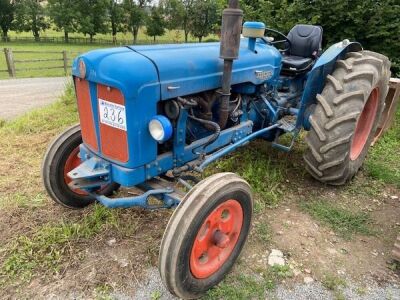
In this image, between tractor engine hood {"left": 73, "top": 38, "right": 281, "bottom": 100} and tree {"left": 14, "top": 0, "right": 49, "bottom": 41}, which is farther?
tree {"left": 14, "top": 0, "right": 49, "bottom": 41}

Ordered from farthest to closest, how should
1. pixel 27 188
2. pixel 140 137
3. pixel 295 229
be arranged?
pixel 27 188 < pixel 295 229 < pixel 140 137

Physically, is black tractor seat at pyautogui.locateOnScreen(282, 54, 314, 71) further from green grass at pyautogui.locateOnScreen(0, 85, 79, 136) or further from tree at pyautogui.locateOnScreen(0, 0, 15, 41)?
tree at pyautogui.locateOnScreen(0, 0, 15, 41)

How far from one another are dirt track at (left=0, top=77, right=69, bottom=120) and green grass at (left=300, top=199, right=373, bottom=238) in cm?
531

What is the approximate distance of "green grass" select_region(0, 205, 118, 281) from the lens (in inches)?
93.8

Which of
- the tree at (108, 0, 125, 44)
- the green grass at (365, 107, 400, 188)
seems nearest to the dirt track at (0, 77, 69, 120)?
the green grass at (365, 107, 400, 188)

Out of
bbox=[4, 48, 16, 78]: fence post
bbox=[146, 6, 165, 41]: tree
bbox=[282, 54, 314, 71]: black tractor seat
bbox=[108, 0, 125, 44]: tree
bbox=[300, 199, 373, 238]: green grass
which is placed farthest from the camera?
bbox=[108, 0, 125, 44]: tree

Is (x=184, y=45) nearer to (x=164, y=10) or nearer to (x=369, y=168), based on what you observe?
(x=369, y=168)

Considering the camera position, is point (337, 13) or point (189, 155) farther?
point (337, 13)

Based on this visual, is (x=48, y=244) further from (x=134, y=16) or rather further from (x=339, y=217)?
(x=134, y=16)

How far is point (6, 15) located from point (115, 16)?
12.8 m

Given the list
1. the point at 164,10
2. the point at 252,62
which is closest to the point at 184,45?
the point at 252,62

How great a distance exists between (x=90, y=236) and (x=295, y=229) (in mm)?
1627

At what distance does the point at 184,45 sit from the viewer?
8.64 ft

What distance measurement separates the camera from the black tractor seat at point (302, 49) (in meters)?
3.86
